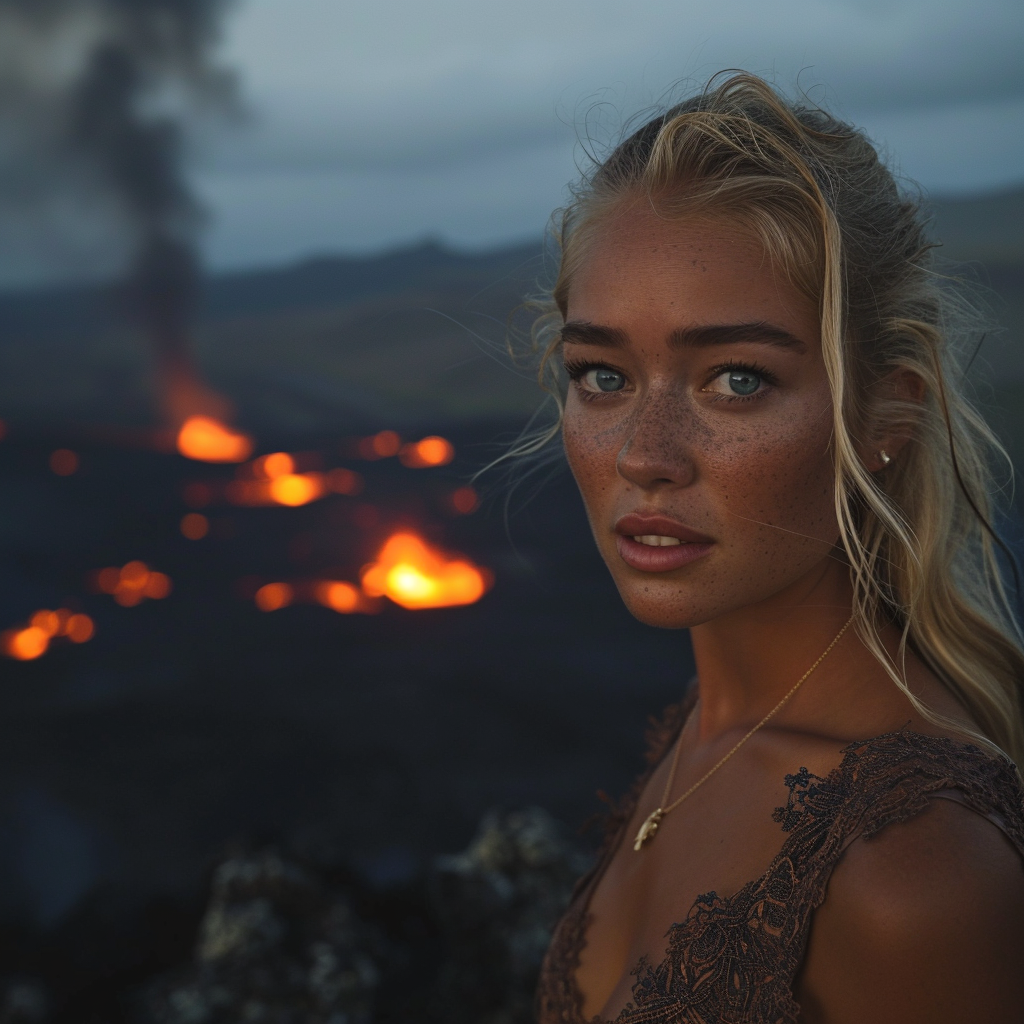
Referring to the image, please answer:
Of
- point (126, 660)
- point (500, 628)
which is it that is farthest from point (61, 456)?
point (500, 628)

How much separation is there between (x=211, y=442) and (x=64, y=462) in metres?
1.46

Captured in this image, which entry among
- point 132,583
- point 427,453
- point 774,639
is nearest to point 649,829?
point 774,639

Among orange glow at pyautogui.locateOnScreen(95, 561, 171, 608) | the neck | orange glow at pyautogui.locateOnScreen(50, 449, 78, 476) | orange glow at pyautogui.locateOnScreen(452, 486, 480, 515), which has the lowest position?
orange glow at pyautogui.locateOnScreen(50, 449, 78, 476)

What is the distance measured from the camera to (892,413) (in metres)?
1.62

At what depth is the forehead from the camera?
57.9 inches

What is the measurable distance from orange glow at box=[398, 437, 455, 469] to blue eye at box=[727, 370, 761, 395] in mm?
8404

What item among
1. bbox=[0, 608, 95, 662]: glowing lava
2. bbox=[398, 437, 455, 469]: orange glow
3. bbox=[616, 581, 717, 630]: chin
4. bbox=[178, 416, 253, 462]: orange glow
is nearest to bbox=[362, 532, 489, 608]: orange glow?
bbox=[398, 437, 455, 469]: orange glow

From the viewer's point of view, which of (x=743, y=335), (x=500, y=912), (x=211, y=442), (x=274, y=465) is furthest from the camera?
(x=211, y=442)

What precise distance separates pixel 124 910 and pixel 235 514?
16.8ft

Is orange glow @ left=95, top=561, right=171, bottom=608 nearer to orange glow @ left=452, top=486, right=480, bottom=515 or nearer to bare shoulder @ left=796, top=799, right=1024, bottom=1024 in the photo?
orange glow @ left=452, top=486, right=480, bottom=515

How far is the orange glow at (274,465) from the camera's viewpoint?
9797 millimetres

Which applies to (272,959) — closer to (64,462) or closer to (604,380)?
(604,380)

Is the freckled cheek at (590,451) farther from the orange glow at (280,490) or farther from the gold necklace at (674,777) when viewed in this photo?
the orange glow at (280,490)

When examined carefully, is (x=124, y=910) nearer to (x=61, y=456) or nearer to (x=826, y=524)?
(x=826, y=524)
